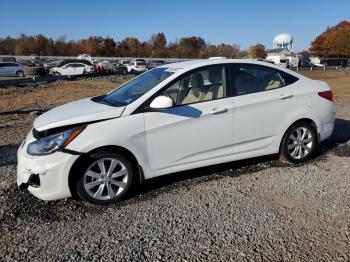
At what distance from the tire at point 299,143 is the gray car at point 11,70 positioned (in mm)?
38088

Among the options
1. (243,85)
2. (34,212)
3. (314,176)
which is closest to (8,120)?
(34,212)

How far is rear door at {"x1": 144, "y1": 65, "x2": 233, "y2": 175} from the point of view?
4.50 metres

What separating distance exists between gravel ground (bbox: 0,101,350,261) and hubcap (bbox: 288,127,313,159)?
0.75 ft

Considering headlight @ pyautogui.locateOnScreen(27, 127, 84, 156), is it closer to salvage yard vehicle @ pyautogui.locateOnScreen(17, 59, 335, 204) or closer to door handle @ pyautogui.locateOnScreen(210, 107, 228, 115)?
salvage yard vehicle @ pyautogui.locateOnScreen(17, 59, 335, 204)

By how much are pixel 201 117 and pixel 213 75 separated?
2.27 feet

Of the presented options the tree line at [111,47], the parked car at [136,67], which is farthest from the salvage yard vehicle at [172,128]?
the tree line at [111,47]

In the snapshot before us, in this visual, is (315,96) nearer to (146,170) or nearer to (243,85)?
(243,85)

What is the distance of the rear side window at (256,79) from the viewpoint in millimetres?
5129

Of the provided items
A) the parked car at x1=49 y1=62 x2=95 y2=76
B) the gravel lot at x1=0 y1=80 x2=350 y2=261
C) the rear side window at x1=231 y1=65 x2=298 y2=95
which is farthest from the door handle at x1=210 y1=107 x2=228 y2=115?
the parked car at x1=49 y1=62 x2=95 y2=76

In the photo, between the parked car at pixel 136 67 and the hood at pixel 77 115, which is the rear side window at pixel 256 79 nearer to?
the hood at pixel 77 115

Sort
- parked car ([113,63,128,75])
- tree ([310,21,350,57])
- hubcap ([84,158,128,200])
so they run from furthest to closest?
tree ([310,21,350,57]) → parked car ([113,63,128,75]) → hubcap ([84,158,128,200])

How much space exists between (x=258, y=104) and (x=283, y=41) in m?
119

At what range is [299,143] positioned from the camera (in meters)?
5.62

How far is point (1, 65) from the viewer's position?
38.7m
